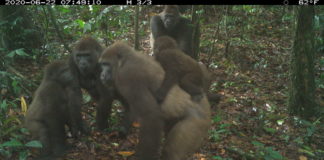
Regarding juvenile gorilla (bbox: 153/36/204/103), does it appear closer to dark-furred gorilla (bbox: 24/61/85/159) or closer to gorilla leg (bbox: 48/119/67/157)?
dark-furred gorilla (bbox: 24/61/85/159)

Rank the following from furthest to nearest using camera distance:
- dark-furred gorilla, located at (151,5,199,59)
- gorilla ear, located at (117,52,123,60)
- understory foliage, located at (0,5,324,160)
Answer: dark-furred gorilla, located at (151,5,199,59) < understory foliage, located at (0,5,324,160) < gorilla ear, located at (117,52,123,60)

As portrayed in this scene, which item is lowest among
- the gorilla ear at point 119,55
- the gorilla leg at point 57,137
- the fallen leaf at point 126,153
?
the fallen leaf at point 126,153

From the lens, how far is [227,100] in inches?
344

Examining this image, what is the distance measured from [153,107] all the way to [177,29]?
586 cm

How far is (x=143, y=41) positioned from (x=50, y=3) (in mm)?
5683

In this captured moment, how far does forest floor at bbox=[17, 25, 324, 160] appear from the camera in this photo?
6.19 metres

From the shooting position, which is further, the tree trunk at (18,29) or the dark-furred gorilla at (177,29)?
the dark-furred gorilla at (177,29)

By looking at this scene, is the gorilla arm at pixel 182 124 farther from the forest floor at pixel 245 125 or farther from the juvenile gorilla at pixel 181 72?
the forest floor at pixel 245 125

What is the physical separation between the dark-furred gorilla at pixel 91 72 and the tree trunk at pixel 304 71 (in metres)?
4.34

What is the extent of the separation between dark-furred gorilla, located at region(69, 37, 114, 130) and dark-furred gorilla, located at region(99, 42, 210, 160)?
1.03m

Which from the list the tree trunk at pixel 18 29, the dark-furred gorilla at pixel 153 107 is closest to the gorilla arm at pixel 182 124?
the dark-furred gorilla at pixel 153 107

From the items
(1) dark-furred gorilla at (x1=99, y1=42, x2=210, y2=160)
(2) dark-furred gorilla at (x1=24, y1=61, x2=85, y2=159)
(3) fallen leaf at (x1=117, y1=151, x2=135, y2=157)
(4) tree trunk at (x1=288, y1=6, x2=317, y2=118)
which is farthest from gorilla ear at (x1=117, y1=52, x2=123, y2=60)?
(4) tree trunk at (x1=288, y1=6, x2=317, y2=118)

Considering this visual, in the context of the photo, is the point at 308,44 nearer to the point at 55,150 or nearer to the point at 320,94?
the point at 320,94

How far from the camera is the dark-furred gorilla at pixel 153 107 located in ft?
16.2
